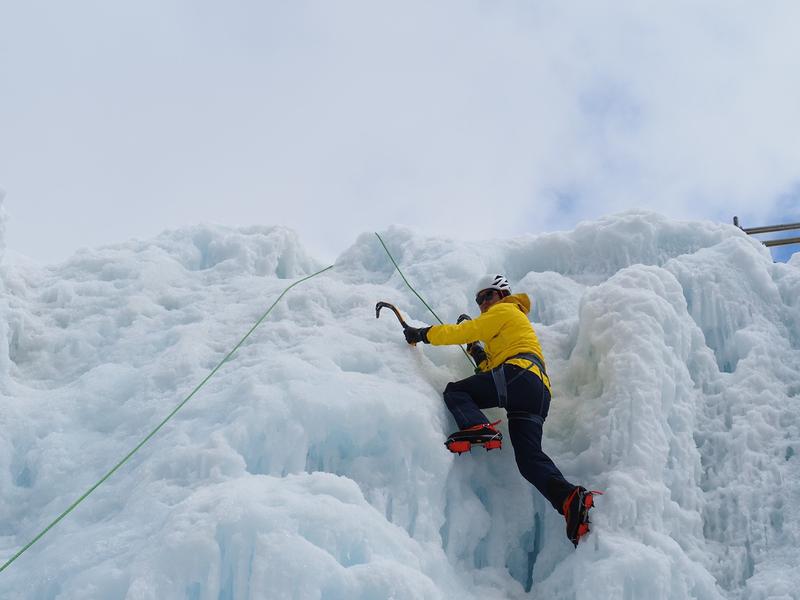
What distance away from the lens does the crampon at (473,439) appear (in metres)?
4.39

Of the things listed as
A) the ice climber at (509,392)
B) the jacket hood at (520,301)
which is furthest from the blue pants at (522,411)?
the jacket hood at (520,301)

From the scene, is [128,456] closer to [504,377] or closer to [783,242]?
[504,377]

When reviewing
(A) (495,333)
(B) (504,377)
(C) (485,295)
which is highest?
(C) (485,295)

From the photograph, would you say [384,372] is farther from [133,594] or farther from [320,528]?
[133,594]

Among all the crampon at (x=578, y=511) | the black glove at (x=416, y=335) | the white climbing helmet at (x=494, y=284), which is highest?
the white climbing helmet at (x=494, y=284)

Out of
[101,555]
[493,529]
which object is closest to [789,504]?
[493,529]

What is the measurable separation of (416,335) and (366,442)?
1067 mm

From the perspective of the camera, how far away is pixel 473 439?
174 inches

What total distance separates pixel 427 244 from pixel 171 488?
4.34m

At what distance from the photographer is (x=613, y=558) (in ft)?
12.4

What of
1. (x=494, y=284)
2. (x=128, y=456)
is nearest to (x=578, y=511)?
(x=494, y=284)

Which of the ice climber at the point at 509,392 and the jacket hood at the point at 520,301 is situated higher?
the jacket hood at the point at 520,301

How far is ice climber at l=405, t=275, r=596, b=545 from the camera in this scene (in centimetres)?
406

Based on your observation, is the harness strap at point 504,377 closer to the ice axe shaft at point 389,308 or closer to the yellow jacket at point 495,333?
the yellow jacket at point 495,333
